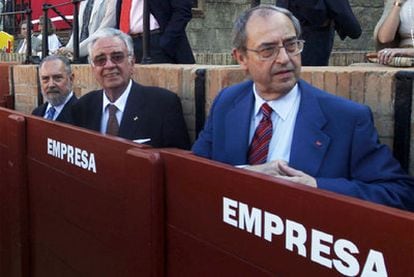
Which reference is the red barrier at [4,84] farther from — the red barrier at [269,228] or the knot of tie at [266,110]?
the red barrier at [269,228]

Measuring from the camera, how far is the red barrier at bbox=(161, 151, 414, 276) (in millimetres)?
1342

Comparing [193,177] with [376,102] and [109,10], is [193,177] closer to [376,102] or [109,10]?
[376,102]

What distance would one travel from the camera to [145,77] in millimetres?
4176

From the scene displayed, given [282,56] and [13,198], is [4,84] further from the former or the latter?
[282,56]

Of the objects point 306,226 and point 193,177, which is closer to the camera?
point 306,226

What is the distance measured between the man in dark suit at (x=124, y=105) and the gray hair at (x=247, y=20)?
1.02 m

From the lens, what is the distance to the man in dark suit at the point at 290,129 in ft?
7.04

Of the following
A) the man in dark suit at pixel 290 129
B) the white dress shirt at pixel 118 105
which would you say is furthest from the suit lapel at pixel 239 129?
the white dress shirt at pixel 118 105

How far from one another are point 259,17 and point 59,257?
54.9 inches

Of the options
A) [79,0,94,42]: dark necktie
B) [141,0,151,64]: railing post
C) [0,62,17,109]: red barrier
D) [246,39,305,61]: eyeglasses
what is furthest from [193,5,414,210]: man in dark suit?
[0,62,17,109]: red barrier

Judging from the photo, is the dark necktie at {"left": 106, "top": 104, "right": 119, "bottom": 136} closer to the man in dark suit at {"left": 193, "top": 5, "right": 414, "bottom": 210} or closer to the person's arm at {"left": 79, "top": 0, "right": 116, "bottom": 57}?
the man in dark suit at {"left": 193, "top": 5, "right": 414, "bottom": 210}

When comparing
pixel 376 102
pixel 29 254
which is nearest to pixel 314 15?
pixel 376 102

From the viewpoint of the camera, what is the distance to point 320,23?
3.97 metres

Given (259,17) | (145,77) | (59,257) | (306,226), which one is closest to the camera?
(306,226)
